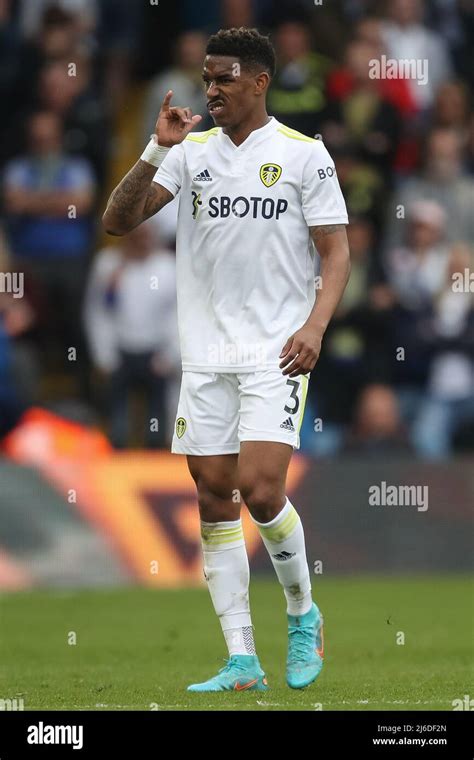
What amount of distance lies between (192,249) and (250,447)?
97cm

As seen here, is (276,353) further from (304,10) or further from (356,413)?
(304,10)

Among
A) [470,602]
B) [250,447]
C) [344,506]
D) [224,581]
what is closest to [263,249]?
[250,447]

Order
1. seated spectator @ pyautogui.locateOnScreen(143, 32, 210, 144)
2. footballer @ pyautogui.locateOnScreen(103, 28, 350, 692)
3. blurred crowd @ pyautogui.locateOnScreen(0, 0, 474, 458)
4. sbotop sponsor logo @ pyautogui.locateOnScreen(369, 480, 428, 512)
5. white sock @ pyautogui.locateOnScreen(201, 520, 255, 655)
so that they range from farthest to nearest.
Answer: seated spectator @ pyautogui.locateOnScreen(143, 32, 210, 144) → blurred crowd @ pyautogui.locateOnScreen(0, 0, 474, 458) → sbotop sponsor logo @ pyautogui.locateOnScreen(369, 480, 428, 512) → white sock @ pyautogui.locateOnScreen(201, 520, 255, 655) → footballer @ pyautogui.locateOnScreen(103, 28, 350, 692)

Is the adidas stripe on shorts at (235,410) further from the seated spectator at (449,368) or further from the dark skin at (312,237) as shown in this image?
the seated spectator at (449,368)

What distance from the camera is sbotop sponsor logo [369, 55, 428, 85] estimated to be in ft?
53.4

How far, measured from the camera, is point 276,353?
739 cm

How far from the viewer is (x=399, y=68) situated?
16672 mm

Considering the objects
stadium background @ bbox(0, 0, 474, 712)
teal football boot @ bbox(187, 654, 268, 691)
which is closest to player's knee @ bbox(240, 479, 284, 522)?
teal football boot @ bbox(187, 654, 268, 691)

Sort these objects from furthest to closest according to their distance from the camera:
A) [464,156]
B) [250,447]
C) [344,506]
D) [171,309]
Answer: [464,156] < [171,309] < [344,506] < [250,447]

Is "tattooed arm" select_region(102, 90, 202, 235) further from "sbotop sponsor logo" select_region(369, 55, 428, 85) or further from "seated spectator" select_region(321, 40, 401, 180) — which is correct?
"sbotop sponsor logo" select_region(369, 55, 428, 85)

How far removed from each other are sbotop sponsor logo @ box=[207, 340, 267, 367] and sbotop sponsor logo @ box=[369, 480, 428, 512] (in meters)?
6.17

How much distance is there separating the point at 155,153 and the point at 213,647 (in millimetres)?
3519

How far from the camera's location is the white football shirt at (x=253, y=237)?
741 centimetres
